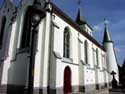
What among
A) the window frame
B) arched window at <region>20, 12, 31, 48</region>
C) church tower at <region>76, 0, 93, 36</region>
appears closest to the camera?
arched window at <region>20, 12, 31, 48</region>

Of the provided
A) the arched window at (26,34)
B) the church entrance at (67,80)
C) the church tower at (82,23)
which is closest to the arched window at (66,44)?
the church entrance at (67,80)

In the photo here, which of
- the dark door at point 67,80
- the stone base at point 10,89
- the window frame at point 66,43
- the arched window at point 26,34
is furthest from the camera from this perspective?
the window frame at point 66,43

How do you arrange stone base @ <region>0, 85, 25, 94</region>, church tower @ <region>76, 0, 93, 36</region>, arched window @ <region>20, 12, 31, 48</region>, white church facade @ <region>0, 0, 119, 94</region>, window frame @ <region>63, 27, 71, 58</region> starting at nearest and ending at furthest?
white church facade @ <region>0, 0, 119, 94</region> < stone base @ <region>0, 85, 25, 94</region> < arched window @ <region>20, 12, 31, 48</region> < window frame @ <region>63, 27, 71, 58</region> < church tower @ <region>76, 0, 93, 36</region>

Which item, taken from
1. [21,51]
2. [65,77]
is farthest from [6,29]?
[65,77]

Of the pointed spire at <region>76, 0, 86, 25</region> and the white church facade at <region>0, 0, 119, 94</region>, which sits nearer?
the white church facade at <region>0, 0, 119, 94</region>

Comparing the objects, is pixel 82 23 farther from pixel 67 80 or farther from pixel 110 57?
pixel 67 80

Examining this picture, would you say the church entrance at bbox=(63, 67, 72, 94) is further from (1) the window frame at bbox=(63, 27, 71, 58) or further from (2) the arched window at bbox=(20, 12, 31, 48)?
(2) the arched window at bbox=(20, 12, 31, 48)

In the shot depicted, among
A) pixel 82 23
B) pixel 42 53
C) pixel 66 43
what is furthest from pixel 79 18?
pixel 42 53

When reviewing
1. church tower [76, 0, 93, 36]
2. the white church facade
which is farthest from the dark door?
church tower [76, 0, 93, 36]

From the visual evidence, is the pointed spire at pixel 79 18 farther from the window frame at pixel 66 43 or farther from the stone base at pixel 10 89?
the stone base at pixel 10 89

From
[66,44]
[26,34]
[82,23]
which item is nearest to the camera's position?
[26,34]

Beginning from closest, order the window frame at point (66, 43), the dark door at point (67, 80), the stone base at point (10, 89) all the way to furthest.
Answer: the stone base at point (10, 89)
the dark door at point (67, 80)
the window frame at point (66, 43)

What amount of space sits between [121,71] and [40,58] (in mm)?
36117

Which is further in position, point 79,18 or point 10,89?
point 79,18
